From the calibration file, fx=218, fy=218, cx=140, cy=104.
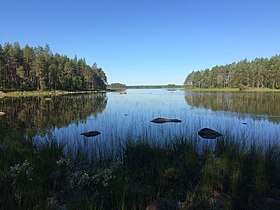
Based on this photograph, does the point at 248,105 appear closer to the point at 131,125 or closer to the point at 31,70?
the point at 131,125

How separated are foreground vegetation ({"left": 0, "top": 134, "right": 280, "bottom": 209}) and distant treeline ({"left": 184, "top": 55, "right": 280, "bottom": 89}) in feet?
371

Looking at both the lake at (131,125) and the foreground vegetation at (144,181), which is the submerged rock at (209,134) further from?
the foreground vegetation at (144,181)

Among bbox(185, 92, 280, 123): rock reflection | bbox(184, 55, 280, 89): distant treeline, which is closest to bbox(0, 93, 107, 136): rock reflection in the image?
bbox(185, 92, 280, 123): rock reflection

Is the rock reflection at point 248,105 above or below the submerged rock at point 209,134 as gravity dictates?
below

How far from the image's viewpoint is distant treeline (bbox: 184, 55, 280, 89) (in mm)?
105438

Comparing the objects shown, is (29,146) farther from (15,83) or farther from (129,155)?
(15,83)

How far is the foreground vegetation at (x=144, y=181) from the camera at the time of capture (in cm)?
477

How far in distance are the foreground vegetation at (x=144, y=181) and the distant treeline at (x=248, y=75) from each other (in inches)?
4447

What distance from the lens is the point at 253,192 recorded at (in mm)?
5375

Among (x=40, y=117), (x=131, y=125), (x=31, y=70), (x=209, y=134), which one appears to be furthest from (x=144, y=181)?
(x=31, y=70)

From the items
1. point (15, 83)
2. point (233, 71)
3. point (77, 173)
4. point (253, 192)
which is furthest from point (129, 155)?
point (233, 71)

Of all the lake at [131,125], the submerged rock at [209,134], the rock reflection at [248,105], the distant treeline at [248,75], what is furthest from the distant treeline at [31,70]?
the distant treeline at [248,75]

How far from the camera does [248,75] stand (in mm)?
115000

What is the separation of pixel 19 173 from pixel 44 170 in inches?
33.5
